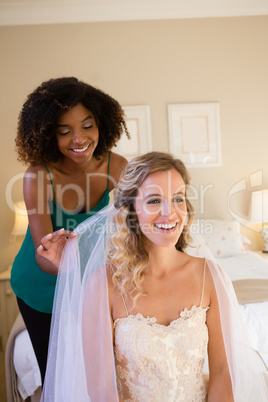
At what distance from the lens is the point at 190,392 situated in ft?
4.63

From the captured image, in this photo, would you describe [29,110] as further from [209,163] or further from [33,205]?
[209,163]

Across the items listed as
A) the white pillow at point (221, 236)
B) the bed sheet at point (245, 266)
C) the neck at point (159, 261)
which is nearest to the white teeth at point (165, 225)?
the neck at point (159, 261)

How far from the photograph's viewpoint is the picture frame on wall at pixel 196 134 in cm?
445

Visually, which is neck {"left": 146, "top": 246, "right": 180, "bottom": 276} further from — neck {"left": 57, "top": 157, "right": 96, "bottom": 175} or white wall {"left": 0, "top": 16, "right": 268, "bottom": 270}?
white wall {"left": 0, "top": 16, "right": 268, "bottom": 270}

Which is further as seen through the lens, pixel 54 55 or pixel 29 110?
pixel 54 55

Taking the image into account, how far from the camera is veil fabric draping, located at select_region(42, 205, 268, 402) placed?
1.38 metres

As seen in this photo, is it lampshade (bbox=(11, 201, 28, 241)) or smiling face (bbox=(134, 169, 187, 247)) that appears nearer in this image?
smiling face (bbox=(134, 169, 187, 247))

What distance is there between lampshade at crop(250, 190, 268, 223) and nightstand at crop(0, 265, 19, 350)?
8.23 feet

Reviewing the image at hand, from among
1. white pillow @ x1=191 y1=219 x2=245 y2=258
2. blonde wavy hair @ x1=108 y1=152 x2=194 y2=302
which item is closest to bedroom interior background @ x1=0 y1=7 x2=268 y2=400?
white pillow @ x1=191 y1=219 x2=245 y2=258

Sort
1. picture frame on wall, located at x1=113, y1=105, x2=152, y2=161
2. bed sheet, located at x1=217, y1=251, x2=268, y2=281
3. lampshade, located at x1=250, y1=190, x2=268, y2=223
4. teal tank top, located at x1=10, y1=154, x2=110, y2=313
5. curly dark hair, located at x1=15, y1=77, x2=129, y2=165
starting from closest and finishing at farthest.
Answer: curly dark hair, located at x1=15, y1=77, x2=129, y2=165 < teal tank top, located at x1=10, y1=154, x2=110, y2=313 < bed sheet, located at x1=217, y1=251, x2=268, y2=281 < lampshade, located at x1=250, y1=190, x2=268, y2=223 < picture frame on wall, located at x1=113, y1=105, x2=152, y2=161

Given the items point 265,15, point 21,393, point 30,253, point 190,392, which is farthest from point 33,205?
point 265,15

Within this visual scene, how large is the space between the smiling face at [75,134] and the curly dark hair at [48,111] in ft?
0.08

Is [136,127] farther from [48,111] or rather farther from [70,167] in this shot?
[48,111]

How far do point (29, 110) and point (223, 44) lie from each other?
3341 millimetres
